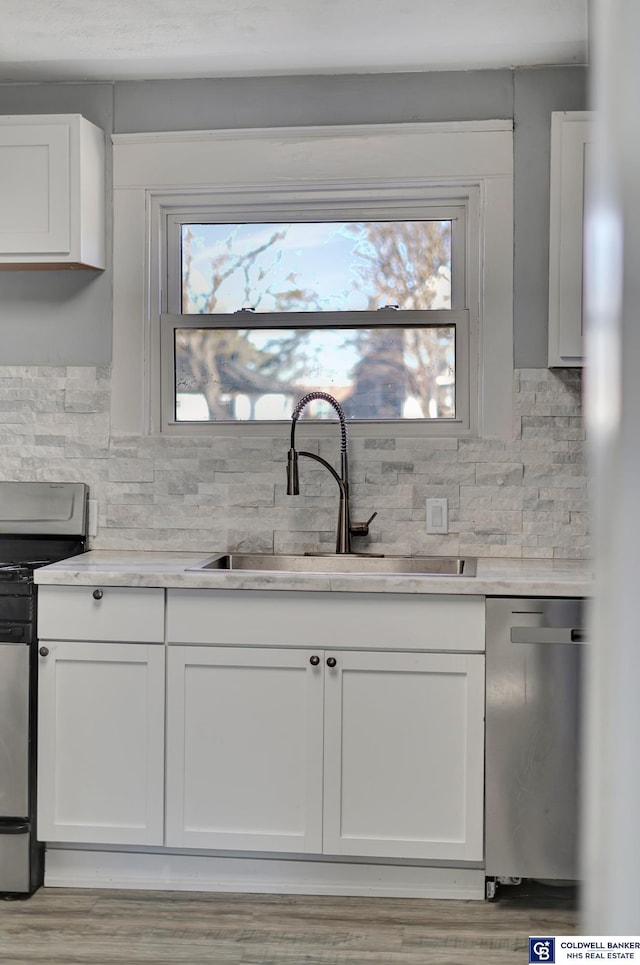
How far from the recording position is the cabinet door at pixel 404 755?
2717mm

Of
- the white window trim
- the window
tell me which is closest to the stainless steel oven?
the white window trim

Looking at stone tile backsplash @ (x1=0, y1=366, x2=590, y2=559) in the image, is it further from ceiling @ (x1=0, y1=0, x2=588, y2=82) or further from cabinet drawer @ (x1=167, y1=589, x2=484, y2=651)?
ceiling @ (x1=0, y1=0, x2=588, y2=82)

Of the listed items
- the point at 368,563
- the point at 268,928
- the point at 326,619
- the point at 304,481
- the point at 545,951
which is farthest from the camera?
the point at 304,481

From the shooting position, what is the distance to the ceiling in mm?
2750

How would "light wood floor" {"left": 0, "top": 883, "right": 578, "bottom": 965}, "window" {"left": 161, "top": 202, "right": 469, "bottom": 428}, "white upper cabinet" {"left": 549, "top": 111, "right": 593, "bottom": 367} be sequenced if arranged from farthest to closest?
1. "window" {"left": 161, "top": 202, "right": 469, "bottom": 428}
2. "white upper cabinet" {"left": 549, "top": 111, "right": 593, "bottom": 367}
3. "light wood floor" {"left": 0, "top": 883, "right": 578, "bottom": 965}

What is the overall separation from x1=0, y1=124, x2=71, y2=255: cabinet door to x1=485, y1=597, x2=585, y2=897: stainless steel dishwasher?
182cm

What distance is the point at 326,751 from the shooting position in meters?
2.76

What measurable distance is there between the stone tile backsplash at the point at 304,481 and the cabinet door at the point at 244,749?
2.10ft

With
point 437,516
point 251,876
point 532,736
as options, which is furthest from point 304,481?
point 251,876

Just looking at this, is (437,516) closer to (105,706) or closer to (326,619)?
(326,619)

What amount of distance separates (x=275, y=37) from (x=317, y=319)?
90 cm

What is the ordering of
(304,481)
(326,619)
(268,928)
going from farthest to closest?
(304,481), (326,619), (268,928)

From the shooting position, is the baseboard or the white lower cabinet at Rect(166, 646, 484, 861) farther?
the baseboard

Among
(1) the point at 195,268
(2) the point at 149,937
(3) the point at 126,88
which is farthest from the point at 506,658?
(3) the point at 126,88
